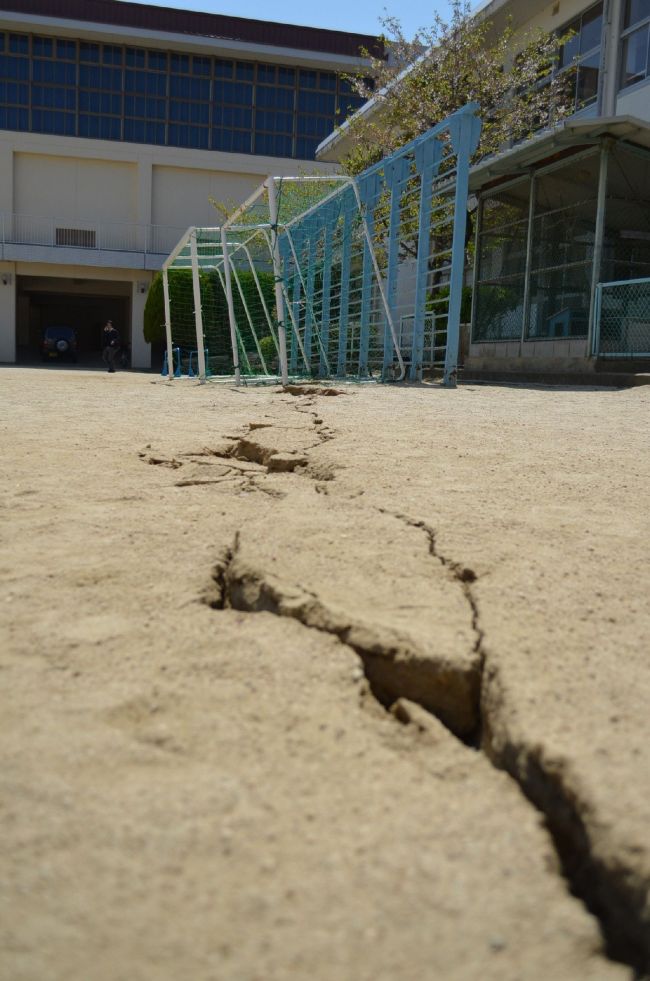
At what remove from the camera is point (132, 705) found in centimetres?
166

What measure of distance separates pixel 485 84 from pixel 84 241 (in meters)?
15.8

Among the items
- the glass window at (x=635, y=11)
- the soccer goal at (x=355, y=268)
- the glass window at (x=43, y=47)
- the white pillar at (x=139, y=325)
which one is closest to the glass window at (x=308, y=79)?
Result: the glass window at (x=43, y=47)

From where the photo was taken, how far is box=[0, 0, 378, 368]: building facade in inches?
1053

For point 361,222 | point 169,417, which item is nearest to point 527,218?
point 361,222

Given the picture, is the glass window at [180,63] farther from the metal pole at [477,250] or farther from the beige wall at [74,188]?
the metal pole at [477,250]

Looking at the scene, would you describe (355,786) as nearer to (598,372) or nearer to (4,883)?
(4,883)

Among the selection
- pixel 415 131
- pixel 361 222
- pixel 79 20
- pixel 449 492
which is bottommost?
pixel 449 492

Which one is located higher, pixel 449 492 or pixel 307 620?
pixel 449 492

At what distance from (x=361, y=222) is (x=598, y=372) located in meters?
3.34

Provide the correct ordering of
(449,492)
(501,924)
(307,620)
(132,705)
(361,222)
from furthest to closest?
1. (361,222)
2. (449,492)
3. (307,620)
4. (132,705)
5. (501,924)

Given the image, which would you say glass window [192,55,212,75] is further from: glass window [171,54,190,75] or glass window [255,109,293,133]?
glass window [255,109,293,133]

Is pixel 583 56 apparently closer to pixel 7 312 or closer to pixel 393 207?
pixel 393 207

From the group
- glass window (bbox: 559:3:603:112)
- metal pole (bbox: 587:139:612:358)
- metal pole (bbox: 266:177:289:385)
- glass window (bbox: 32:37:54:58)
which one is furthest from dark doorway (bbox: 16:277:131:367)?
metal pole (bbox: 587:139:612:358)

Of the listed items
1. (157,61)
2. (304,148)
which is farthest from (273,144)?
(157,61)
